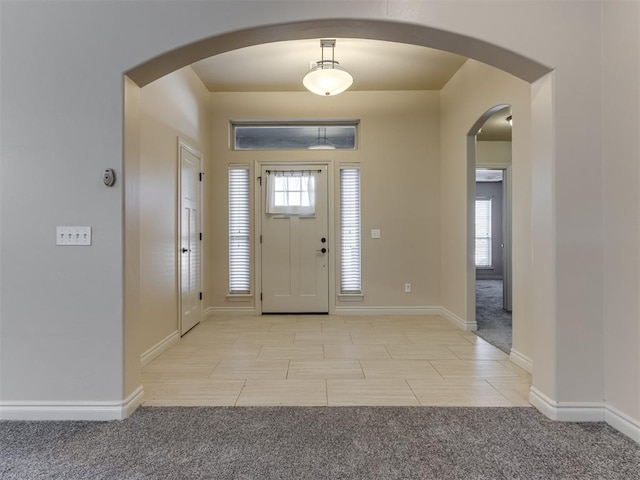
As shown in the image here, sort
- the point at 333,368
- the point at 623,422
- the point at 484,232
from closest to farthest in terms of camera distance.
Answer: the point at 623,422 → the point at 333,368 → the point at 484,232

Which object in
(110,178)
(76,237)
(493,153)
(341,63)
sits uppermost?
(341,63)

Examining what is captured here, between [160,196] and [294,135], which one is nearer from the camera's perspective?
[160,196]

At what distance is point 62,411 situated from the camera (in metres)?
2.01

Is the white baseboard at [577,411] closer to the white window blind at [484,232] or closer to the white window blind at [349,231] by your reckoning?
the white window blind at [349,231]

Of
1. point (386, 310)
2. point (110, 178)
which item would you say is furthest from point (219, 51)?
point (386, 310)

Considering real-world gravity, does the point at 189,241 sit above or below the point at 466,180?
below

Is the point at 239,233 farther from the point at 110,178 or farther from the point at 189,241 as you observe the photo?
the point at 110,178

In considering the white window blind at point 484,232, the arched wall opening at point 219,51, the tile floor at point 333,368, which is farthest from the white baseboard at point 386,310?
the white window blind at point 484,232

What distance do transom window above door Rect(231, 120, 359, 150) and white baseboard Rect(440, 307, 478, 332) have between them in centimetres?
258

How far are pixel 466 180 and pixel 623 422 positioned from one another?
8.75 ft

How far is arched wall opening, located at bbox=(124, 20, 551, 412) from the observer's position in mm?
2041

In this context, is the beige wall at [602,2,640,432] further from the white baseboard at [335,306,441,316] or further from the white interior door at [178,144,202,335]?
the white interior door at [178,144,202,335]

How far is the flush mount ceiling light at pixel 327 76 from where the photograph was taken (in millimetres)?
3330

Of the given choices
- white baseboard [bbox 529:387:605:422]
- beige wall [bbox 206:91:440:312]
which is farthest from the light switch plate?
white baseboard [bbox 529:387:605:422]
